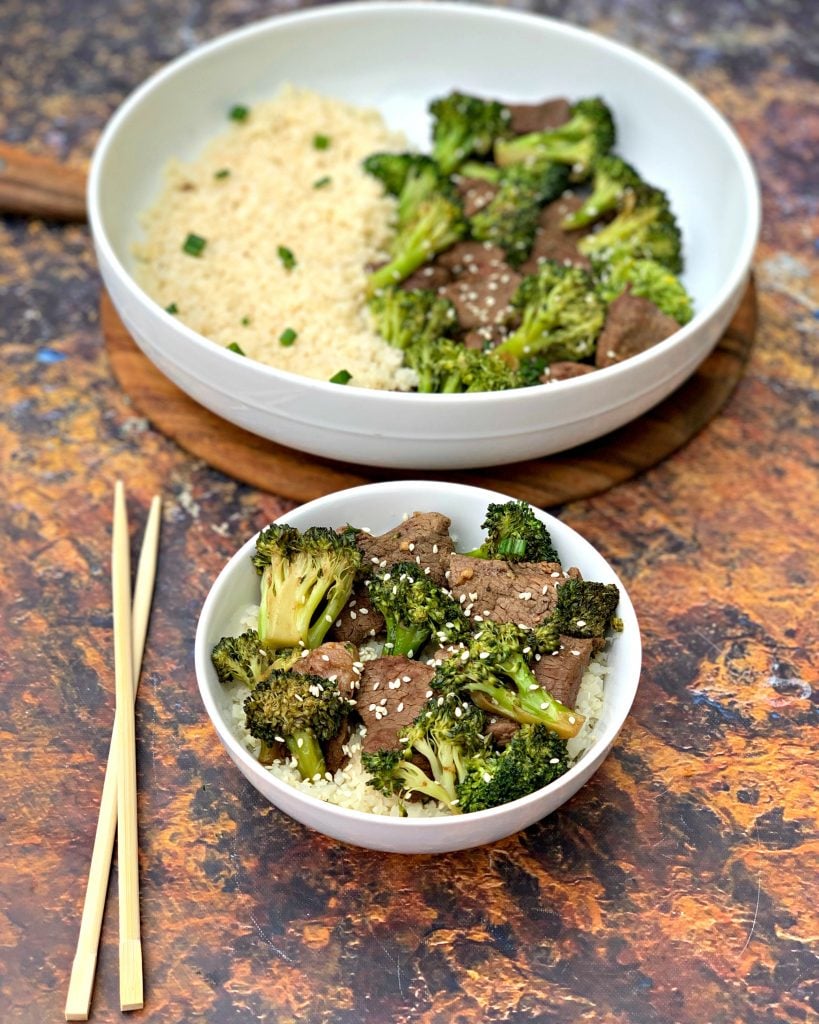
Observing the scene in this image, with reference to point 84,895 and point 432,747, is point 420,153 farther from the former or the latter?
point 84,895

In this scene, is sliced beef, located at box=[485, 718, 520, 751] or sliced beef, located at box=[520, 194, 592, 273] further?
sliced beef, located at box=[520, 194, 592, 273]

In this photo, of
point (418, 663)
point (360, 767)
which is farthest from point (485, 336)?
point (360, 767)

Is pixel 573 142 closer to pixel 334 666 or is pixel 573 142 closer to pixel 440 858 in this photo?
pixel 334 666

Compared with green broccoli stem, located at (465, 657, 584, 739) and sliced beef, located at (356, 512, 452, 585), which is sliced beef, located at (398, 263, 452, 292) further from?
green broccoli stem, located at (465, 657, 584, 739)

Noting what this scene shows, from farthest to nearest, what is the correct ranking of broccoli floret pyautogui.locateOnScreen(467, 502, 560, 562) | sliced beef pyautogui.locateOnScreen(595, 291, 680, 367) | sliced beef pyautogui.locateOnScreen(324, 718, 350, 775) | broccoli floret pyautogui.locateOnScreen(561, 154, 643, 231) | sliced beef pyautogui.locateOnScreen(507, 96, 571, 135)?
sliced beef pyautogui.locateOnScreen(507, 96, 571, 135) < broccoli floret pyautogui.locateOnScreen(561, 154, 643, 231) < sliced beef pyautogui.locateOnScreen(595, 291, 680, 367) < broccoli floret pyautogui.locateOnScreen(467, 502, 560, 562) < sliced beef pyautogui.locateOnScreen(324, 718, 350, 775)

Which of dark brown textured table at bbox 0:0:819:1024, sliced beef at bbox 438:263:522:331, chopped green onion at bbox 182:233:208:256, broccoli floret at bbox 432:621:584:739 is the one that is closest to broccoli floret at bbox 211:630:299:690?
dark brown textured table at bbox 0:0:819:1024

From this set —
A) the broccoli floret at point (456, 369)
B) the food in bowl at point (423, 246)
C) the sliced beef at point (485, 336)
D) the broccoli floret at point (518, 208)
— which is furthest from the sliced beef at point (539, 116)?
the broccoli floret at point (456, 369)

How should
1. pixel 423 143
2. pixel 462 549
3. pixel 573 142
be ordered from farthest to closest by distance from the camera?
pixel 423 143, pixel 573 142, pixel 462 549
